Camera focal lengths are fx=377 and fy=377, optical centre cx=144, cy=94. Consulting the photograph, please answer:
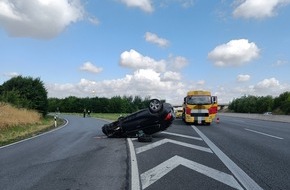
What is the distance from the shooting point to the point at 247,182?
24.3 feet

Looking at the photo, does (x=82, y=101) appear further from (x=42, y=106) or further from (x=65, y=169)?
(x=65, y=169)

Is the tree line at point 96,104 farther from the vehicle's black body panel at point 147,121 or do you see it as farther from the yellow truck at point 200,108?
the vehicle's black body panel at point 147,121

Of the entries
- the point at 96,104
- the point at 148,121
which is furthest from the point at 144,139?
the point at 96,104

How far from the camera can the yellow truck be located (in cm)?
2999

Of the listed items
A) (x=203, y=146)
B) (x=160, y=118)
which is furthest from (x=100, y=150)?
(x=160, y=118)

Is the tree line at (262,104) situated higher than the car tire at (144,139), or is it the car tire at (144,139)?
the tree line at (262,104)

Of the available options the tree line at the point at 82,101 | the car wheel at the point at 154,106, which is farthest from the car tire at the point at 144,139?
the tree line at the point at 82,101

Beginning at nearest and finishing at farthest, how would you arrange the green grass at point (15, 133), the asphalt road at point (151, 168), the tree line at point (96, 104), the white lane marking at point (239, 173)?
the white lane marking at point (239, 173) < the asphalt road at point (151, 168) < the green grass at point (15, 133) < the tree line at point (96, 104)

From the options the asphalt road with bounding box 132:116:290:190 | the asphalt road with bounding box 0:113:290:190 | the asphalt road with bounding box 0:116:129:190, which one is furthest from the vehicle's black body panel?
the asphalt road with bounding box 0:116:129:190

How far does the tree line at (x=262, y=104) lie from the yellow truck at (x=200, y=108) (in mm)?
Answer: 63486

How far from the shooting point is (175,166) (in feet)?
30.7

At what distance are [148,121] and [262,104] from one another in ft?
330

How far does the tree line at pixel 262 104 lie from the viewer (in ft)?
306

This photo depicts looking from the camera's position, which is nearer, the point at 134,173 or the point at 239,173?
the point at 239,173
